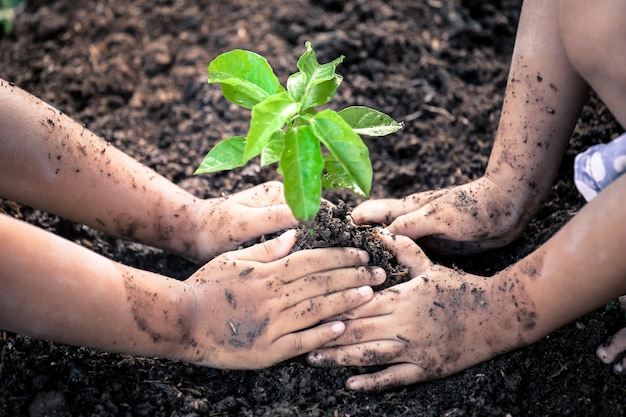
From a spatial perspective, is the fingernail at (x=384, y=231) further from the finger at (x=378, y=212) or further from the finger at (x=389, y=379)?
the finger at (x=389, y=379)

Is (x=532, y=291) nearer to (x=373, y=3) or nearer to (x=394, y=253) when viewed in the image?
(x=394, y=253)

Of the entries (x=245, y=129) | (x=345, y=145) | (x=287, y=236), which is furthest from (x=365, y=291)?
(x=245, y=129)

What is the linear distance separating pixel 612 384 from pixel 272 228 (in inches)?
40.7

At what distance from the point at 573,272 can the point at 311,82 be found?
77 centimetres

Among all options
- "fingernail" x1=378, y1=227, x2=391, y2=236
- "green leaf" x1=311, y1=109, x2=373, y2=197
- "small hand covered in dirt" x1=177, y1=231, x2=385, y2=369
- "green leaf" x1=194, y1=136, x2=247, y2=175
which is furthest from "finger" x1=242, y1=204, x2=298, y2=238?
"green leaf" x1=311, y1=109, x2=373, y2=197

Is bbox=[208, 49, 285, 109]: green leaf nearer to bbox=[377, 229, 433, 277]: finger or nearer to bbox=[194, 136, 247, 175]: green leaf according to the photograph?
bbox=[194, 136, 247, 175]: green leaf

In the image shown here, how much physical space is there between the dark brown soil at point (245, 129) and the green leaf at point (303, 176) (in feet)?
1.77

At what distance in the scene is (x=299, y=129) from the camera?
1.59 meters

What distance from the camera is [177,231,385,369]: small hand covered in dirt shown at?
1.81 metres

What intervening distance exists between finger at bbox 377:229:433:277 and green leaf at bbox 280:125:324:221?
473mm

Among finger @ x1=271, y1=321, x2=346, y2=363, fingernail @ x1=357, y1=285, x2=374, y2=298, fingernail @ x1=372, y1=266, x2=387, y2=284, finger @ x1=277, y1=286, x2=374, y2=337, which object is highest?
fingernail @ x1=372, y1=266, x2=387, y2=284

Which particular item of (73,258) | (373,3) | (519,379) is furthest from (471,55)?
(73,258)

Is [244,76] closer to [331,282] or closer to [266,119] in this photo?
[266,119]

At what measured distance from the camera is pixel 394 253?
6.46 ft
